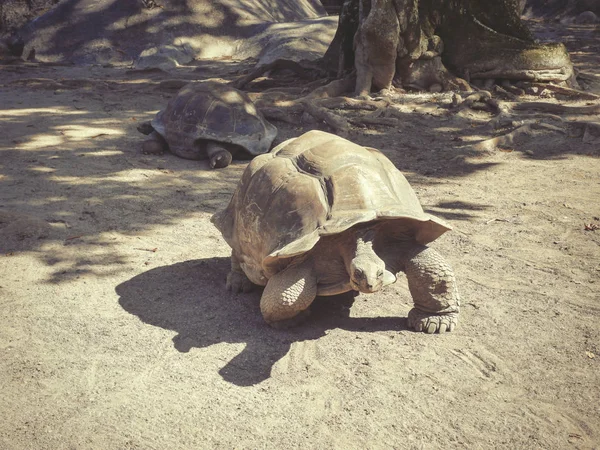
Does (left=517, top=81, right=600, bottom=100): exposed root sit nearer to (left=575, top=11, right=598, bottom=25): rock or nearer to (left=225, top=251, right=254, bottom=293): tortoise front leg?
(left=225, top=251, right=254, bottom=293): tortoise front leg

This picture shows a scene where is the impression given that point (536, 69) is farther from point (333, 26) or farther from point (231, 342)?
point (231, 342)

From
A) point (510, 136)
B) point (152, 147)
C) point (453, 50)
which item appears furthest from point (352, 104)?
point (152, 147)

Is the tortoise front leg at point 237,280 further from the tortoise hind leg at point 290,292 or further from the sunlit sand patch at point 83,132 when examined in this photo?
the sunlit sand patch at point 83,132

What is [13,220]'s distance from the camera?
495cm

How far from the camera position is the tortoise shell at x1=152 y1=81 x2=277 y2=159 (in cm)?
691

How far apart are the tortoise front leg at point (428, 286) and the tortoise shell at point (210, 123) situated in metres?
3.79

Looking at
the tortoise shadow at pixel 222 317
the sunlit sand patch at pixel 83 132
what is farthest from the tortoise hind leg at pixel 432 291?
the sunlit sand patch at pixel 83 132

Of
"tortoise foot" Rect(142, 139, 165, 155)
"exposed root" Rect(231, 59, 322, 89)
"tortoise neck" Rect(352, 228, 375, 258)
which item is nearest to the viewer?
"tortoise neck" Rect(352, 228, 375, 258)

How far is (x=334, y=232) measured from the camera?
3188mm

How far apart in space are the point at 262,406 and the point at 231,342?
24.2 inches

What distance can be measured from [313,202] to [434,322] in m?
0.98

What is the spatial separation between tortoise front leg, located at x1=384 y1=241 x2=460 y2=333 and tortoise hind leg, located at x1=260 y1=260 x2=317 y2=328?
47 centimetres

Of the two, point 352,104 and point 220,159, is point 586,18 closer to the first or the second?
point 352,104

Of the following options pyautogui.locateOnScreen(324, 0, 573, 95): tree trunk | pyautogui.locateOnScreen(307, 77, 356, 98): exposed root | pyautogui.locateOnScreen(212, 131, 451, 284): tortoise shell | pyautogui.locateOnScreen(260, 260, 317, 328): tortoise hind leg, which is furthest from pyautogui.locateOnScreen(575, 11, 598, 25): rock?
pyautogui.locateOnScreen(260, 260, 317, 328): tortoise hind leg
